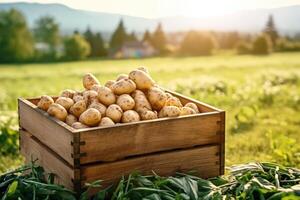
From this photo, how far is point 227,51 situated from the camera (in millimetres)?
19672

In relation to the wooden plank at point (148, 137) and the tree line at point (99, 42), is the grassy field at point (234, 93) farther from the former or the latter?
the wooden plank at point (148, 137)

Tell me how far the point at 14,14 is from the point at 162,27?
5.29 m

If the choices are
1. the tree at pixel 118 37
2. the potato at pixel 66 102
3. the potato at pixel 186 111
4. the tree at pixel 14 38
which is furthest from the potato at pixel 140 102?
the tree at pixel 14 38

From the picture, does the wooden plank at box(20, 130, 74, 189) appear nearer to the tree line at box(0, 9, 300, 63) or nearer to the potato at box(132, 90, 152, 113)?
the potato at box(132, 90, 152, 113)

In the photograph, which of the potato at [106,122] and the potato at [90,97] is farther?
the potato at [90,97]

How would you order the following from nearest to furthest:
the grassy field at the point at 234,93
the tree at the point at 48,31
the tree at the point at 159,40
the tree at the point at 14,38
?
the grassy field at the point at 234,93
the tree at the point at 159,40
the tree at the point at 14,38
the tree at the point at 48,31

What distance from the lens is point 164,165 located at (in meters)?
3.47

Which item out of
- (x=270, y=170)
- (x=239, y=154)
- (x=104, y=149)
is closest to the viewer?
(x=104, y=149)

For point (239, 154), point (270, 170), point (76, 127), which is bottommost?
point (239, 154)

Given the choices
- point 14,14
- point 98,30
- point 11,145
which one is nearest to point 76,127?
point 11,145

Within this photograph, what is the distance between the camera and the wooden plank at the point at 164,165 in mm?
3240

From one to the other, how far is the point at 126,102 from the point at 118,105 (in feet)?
0.18

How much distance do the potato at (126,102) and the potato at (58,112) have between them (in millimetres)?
350

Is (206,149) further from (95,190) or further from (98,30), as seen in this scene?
(98,30)
